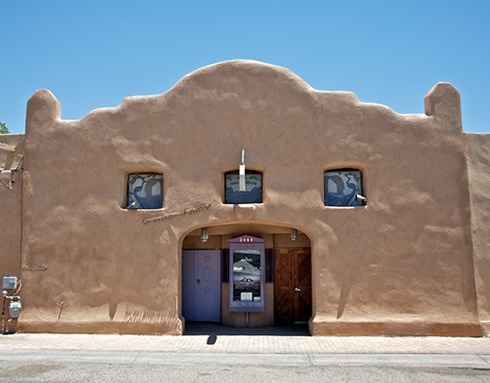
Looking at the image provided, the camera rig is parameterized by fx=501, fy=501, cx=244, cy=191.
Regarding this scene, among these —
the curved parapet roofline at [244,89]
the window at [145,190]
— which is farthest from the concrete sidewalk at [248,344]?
the curved parapet roofline at [244,89]

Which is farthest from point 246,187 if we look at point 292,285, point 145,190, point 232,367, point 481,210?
point 481,210

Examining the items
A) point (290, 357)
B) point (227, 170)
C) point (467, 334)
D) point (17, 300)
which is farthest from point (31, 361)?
point (467, 334)

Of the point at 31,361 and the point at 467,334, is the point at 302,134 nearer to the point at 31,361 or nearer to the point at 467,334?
the point at 467,334

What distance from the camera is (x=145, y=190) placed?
13.5 m

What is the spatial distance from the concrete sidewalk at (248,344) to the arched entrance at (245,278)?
5.16 ft

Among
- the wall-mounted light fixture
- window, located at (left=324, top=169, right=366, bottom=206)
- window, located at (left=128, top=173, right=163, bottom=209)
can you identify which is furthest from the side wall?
window, located at (left=324, top=169, right=366, bottom=206)

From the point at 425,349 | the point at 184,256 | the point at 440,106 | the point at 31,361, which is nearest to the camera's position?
the point at 31,361

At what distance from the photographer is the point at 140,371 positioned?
365 inches

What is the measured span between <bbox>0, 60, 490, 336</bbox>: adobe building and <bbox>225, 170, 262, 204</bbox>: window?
0.12ft

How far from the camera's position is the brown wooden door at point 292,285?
47.6 feet

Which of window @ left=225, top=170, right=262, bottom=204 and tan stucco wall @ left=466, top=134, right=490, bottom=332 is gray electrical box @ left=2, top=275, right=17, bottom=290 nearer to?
window @ left=225, top=170, right=262, bottom=204

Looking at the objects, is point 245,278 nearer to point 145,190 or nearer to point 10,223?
point 145,190

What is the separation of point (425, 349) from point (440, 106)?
6.17 metres

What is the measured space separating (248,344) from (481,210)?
6.87 m
